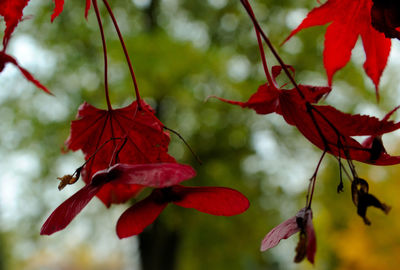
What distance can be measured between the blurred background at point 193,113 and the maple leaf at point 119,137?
3563 millimetres

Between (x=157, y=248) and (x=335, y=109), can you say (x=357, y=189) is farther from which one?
(x=157, y=248)

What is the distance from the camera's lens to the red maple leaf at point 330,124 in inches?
11.4

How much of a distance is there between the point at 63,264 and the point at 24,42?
475 inches

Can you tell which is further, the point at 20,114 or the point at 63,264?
the point at 63,264

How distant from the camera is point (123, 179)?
225 millimetres

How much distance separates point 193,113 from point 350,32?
A: 13.0ft

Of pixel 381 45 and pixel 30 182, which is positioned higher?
pixel 30 182

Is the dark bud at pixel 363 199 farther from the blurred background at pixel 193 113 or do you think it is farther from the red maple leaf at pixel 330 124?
the blurred background at pixel 193 113

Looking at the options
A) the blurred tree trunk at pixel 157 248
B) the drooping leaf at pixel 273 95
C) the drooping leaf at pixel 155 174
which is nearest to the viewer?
the drooping leaf at pixel 155 174

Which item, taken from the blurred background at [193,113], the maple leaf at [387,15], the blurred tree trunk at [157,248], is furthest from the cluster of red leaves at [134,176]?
the blurred tree trunk at [157,248]

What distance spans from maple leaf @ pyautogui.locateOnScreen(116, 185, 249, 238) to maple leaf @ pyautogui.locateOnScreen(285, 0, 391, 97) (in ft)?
0.59

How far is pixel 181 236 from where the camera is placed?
5004mm

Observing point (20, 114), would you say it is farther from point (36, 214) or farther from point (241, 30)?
point (241, 30)

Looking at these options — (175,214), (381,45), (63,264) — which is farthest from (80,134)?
(63,264)
